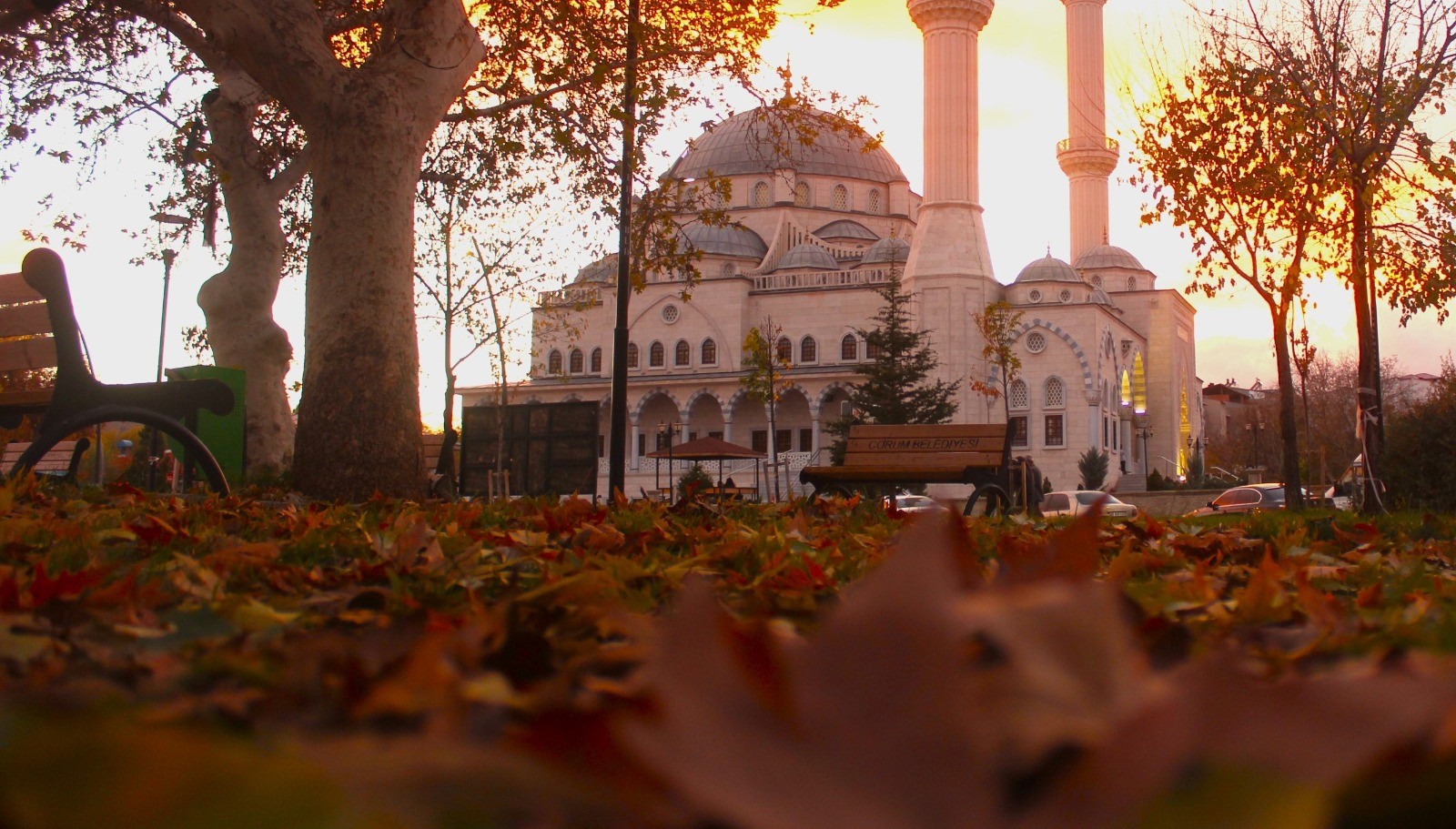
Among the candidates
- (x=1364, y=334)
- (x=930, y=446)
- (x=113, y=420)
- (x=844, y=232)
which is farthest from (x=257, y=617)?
(x=844, y=232)

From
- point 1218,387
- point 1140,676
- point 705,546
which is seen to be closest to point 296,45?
point 705,546

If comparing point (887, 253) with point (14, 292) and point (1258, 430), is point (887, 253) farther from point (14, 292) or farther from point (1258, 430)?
point (14, 292)

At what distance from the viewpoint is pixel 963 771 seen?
48cm

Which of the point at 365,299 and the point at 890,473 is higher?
the point at 365,299

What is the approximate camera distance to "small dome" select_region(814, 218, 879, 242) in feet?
214

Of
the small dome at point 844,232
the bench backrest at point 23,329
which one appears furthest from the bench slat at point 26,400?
the small dome at point 844,232

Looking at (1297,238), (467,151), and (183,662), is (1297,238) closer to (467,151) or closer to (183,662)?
(467,151)

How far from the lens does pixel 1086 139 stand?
62.8 meters

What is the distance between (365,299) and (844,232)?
59.2m

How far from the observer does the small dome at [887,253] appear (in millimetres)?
60781

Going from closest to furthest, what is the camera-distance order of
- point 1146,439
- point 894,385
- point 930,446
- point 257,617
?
point 257,617
point 930,446
point 894,385
point 1146,439

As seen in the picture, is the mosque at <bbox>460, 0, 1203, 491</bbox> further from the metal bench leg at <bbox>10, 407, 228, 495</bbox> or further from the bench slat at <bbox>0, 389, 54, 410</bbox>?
the metal bench leg at <bbox>10, 407, 228, 495</bbox>

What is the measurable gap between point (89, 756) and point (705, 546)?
1983 millimetres

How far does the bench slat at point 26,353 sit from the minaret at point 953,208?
47041 millimetres
